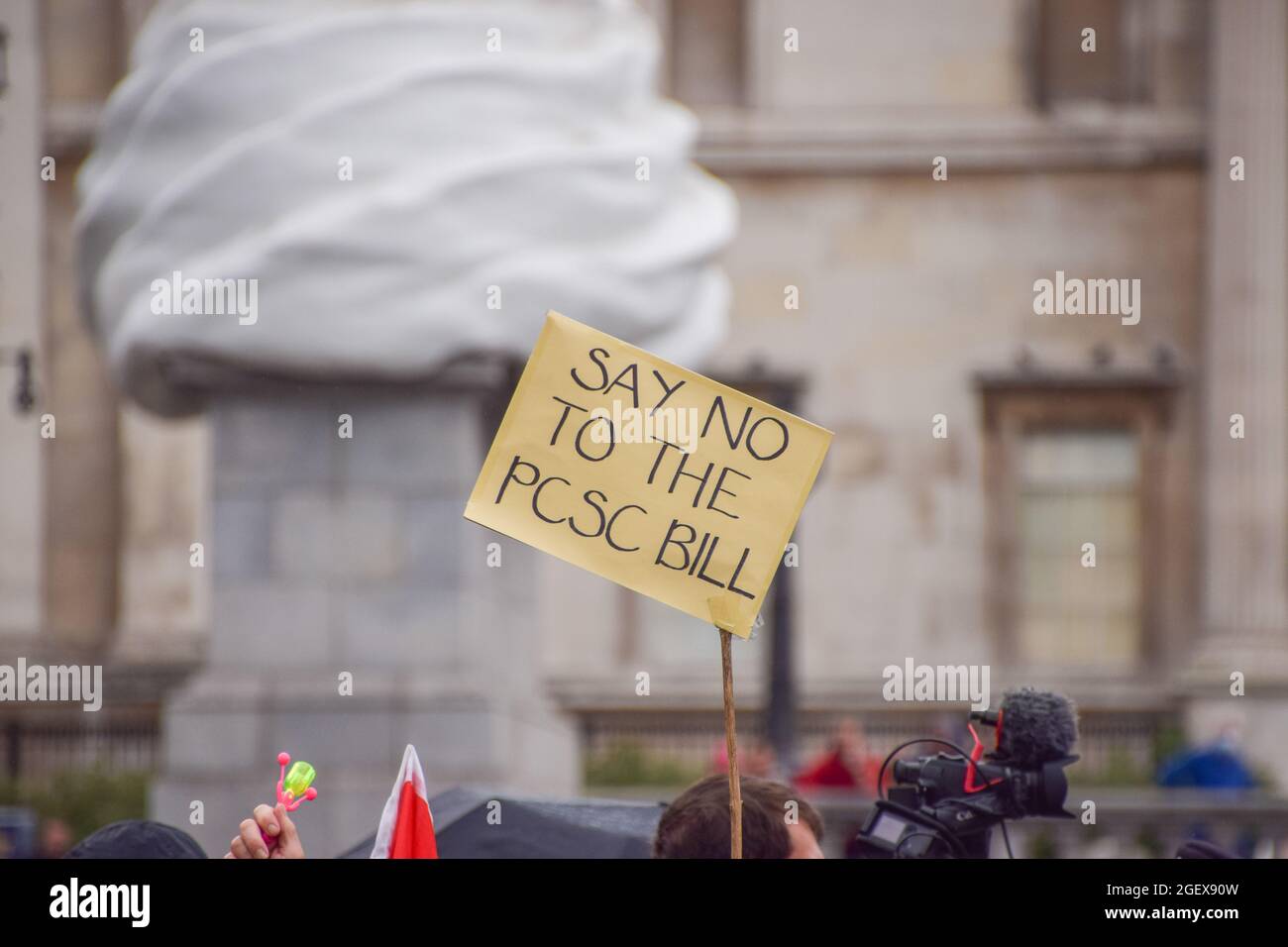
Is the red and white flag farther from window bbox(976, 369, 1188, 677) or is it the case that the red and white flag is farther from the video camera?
window bbox(976, 369, 1188, 677)

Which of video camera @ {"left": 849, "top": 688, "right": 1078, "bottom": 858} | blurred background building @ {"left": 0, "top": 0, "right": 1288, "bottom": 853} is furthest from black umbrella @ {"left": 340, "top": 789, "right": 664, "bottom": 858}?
blurred background building @ {"left": 0, "top": 0, "right": 1288, "bottom": 853}

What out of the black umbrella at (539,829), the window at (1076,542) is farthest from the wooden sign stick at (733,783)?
the window at (1076,542)

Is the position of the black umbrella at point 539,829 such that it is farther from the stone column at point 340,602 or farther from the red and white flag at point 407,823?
the stone column at point 340,602

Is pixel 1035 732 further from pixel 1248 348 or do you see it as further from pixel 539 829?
pixel 1248 348

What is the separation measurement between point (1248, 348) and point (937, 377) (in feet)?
12.4

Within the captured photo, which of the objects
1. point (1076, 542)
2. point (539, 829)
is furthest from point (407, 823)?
point (1076, 542)

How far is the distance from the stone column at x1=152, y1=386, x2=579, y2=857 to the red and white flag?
7.10 metres

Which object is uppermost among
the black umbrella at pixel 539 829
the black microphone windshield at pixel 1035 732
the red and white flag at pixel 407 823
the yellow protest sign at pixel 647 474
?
the yellow protest sign at pixel 647 474

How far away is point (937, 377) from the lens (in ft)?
91.0

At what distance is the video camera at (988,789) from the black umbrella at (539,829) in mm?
738

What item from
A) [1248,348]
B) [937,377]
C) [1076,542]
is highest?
[1248,348]

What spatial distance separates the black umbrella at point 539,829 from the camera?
18.2 feet

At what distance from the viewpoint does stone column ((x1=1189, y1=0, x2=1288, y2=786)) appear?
26.6 metres
